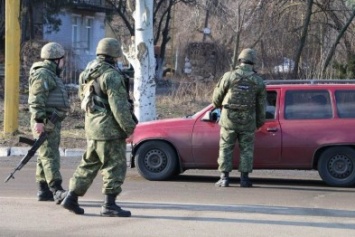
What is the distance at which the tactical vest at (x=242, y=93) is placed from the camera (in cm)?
1121

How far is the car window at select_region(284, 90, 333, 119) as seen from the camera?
1172 centimetres

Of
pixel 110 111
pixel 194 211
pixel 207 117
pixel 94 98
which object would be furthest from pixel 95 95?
pixel 207 117

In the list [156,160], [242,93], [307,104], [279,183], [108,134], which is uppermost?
[242,93]

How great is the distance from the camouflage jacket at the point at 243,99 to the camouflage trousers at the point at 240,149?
89 millimetres

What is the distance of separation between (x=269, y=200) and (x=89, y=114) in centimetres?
288

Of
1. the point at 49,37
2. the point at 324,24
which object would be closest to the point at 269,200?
the point at 324,24

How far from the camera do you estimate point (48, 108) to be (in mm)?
9375

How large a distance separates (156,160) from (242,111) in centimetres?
163

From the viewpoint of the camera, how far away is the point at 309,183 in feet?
40.3

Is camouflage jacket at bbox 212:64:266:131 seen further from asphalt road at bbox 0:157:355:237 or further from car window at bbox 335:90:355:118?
car window at bbox 335:90:355:118

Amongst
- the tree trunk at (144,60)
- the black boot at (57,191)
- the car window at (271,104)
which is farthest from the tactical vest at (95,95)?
the tree trunk at (144,60)

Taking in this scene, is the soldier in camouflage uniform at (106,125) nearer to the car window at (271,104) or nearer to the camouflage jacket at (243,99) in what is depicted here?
the camouflage jacket at (243,99)

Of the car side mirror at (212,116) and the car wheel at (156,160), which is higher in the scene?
the car side mirror at (212,116)

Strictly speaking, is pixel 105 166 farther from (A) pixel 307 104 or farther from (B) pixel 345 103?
(B) pixel 345 103
